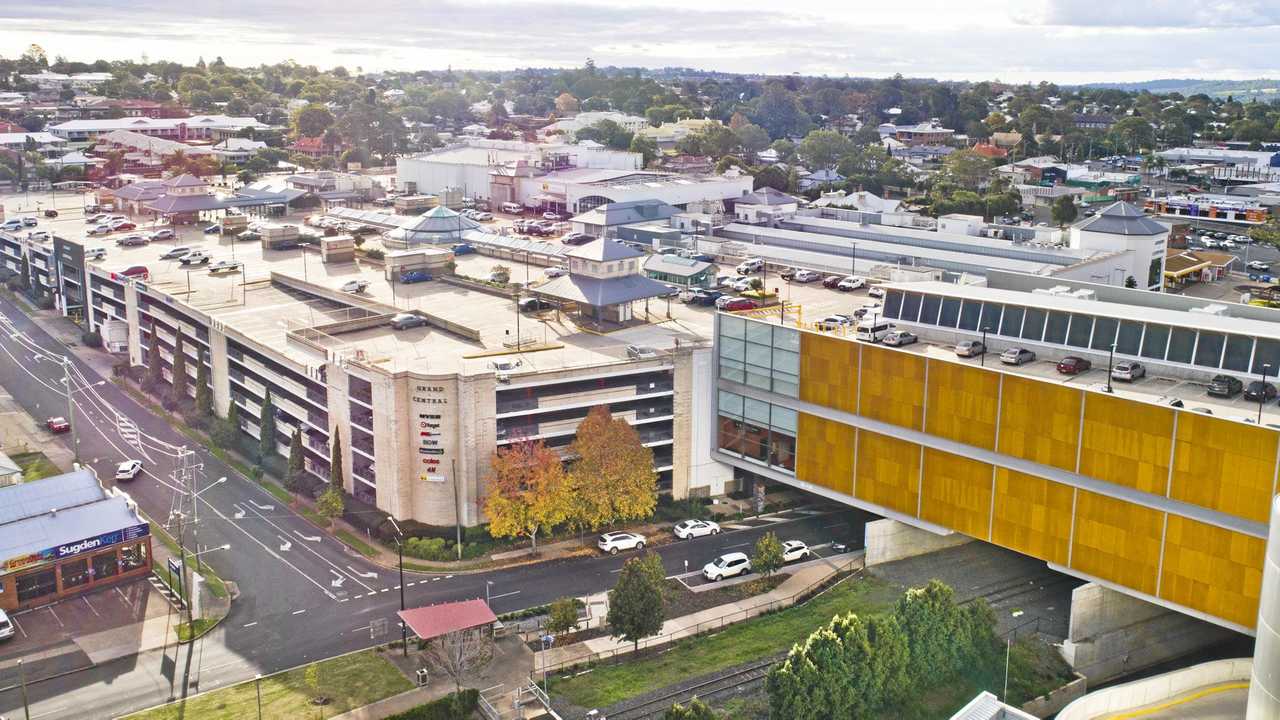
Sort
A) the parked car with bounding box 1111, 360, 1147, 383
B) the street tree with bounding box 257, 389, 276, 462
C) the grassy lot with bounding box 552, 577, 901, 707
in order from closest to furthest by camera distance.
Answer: the grassy lot with bounding box 552, 577, 901, 707 → the parked car with bounding box 1111, 360, 1147, 383 → the street tree with bounding box 257, 389, 276, 462

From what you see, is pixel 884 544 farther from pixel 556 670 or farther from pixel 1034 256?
pixel 1034 256

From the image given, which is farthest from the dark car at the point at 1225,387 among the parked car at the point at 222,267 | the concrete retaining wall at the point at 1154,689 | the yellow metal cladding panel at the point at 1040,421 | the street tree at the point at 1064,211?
the street tree at the point at 1064,211

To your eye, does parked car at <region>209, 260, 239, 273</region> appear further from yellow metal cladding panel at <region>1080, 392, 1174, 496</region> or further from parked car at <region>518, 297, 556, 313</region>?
yellow metal cladding panel at <region>1080, 392, 1174, 496</region>

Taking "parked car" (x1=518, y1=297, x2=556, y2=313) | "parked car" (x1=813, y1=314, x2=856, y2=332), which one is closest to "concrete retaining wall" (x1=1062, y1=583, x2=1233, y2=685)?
"parked car" (x1=813, y1=314, x2=856, y2=332)

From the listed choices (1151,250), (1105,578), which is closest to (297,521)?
(1105,578)

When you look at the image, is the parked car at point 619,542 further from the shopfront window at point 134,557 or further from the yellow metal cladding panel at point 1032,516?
the shopfront window at point 134,557

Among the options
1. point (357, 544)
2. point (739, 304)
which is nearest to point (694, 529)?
point (357, 544)
